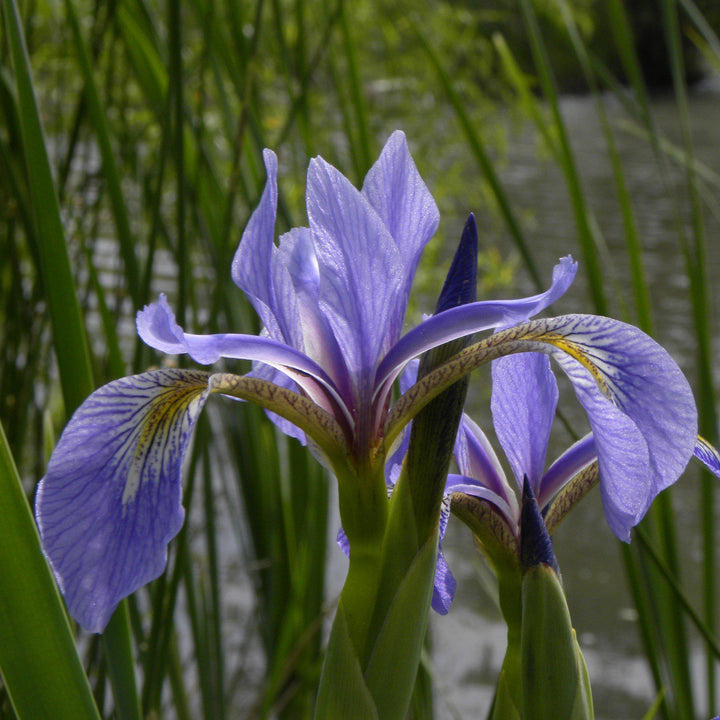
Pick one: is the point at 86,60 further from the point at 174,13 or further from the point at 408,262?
the point at 408,262

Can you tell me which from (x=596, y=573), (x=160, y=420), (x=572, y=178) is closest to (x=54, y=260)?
(x=160, y=420)

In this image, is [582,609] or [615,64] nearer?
[582,609]

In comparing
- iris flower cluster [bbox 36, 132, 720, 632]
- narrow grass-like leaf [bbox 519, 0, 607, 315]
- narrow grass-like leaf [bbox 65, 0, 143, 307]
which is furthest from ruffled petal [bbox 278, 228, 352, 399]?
narrow grass-like leaf [bbox 519, 0, 607, 315]

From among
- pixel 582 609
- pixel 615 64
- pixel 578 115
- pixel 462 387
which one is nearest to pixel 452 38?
pixel 582 609

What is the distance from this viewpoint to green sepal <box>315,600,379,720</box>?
287mm

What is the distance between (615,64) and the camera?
702 cm

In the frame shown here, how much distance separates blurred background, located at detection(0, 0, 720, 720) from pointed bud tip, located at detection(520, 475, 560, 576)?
0.53 feet

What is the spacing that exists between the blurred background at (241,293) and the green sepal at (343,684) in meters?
0.09

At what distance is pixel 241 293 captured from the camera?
2.31ft

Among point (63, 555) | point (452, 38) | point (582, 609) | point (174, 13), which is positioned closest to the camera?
point (63, 555)

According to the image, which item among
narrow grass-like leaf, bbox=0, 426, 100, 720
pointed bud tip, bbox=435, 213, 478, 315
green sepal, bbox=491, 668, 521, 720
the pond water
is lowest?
the pond water

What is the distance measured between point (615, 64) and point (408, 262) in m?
7.32

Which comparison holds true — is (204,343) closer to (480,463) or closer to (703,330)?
(480,463)

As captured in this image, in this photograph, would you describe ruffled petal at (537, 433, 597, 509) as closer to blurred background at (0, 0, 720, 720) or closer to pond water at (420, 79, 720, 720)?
blurred background at (0, 0, 720, 720)
